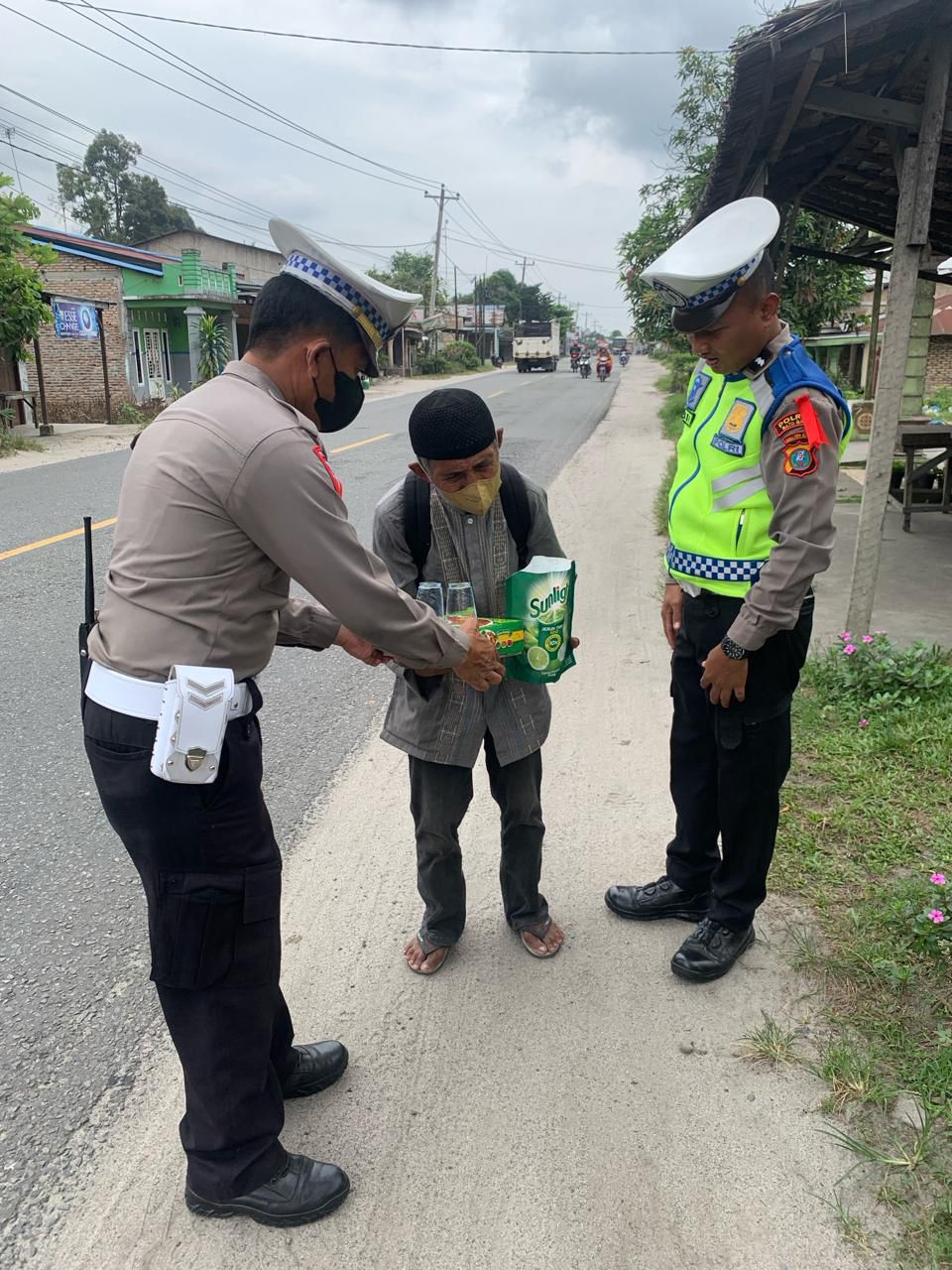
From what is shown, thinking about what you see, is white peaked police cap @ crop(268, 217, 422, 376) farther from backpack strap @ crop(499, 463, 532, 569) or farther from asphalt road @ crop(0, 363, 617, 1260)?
asphalt road @ crop(0, 363, 617, 1260)

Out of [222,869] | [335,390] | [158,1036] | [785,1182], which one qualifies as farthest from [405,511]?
[785,1182]

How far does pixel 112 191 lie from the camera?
52.1 meters

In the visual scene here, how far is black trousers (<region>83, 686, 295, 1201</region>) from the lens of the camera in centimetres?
167

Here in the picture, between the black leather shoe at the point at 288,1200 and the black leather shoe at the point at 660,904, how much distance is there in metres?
1.24

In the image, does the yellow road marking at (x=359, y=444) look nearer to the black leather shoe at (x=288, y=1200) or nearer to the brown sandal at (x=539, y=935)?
the brown sandal at (x=539, y=935)

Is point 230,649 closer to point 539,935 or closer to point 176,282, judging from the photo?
point 539,935

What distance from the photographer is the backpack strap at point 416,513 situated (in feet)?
7.59

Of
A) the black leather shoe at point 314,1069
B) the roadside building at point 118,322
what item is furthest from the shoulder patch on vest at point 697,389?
the roadside building at point 118,322

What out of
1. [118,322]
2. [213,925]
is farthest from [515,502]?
[118,322]

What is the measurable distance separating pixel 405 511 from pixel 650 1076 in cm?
154

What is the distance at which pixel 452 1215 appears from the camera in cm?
185

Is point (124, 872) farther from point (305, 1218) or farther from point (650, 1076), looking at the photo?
point (650, 1076)

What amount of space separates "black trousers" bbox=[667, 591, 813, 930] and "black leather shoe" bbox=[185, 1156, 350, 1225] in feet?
4.22

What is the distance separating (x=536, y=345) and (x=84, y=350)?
93.9ft
